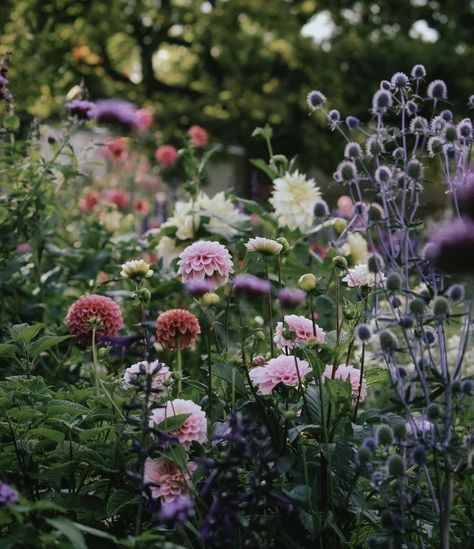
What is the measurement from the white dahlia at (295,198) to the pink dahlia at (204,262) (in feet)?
3.83

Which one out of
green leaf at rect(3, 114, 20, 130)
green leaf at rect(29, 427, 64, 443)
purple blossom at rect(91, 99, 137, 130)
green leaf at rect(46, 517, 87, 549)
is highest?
purple blossom at rect(91, 99, 137, 130)

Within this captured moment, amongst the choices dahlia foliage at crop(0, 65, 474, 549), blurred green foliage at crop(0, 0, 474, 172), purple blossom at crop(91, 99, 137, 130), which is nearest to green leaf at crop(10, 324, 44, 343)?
dahlia foliage at crop(0, 65, 474, 549)

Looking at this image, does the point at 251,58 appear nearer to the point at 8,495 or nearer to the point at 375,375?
the point at 375,375

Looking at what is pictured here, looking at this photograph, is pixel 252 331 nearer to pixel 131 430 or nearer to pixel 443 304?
pixel 131 430

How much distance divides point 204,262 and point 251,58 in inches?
418

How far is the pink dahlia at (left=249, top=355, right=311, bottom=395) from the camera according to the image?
5.57ft

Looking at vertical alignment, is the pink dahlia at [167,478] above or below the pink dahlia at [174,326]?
below

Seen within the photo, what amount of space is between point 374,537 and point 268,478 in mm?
258

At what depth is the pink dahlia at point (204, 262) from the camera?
71.0 inches

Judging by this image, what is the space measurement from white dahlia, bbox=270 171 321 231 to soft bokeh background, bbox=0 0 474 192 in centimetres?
830

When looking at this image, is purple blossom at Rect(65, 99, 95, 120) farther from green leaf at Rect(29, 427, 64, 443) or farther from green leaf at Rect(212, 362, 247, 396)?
green leaf at Rect(29, 427, 64, 443)

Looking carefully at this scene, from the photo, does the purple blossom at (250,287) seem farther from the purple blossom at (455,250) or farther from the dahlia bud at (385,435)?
the purple blossom at (455,250)

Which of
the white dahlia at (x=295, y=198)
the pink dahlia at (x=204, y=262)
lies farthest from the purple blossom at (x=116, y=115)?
the pink dahlia at (x=204, y=262)

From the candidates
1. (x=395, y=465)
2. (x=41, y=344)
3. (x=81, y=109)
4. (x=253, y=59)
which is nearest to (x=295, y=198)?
(x=81, y=109)
